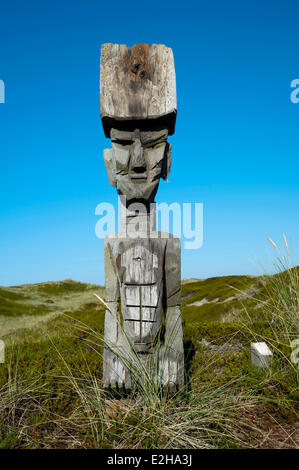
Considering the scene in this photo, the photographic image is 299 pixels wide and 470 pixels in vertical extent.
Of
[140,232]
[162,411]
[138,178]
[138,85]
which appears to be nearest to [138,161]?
[138,178]

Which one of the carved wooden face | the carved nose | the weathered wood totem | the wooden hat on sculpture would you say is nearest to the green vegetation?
the weathered wood totem

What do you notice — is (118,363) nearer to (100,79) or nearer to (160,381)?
(160,381)

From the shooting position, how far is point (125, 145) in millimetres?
4305

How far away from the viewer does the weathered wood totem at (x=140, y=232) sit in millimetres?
3910

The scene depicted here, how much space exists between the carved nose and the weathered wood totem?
13 millimetres

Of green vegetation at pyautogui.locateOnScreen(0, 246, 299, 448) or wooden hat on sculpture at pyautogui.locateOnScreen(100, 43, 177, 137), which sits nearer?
green vegetation at pyautogui.locateOnScreen(0, 246, 299, 448)

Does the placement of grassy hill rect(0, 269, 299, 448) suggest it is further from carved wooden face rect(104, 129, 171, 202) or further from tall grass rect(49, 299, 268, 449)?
carved wooden face rect(104, 129, 171, 202)

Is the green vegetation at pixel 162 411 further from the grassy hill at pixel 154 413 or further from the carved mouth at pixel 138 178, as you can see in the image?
the carved mouth at pixel 138 178

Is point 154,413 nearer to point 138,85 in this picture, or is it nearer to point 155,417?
point 155,417

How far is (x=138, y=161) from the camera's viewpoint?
4070mm

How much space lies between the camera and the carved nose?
4.07 meters
